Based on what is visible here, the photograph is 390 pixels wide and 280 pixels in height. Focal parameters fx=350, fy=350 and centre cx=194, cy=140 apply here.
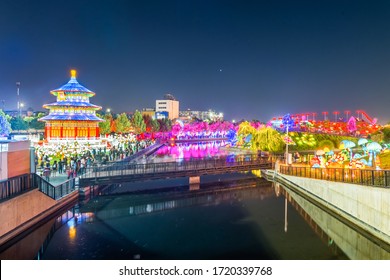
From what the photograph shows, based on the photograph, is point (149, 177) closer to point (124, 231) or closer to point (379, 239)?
point (124, 231)

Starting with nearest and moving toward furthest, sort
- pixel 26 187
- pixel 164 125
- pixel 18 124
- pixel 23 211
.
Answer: pixel 23 211 < pixel 26 187 < pixel 18 124 < pixel 164 125

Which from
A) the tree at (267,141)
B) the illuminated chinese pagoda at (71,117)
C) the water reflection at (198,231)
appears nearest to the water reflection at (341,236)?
the water reflection at (198,231)

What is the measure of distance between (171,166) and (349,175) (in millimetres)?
14594

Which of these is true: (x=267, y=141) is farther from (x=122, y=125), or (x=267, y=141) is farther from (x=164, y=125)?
(x=164, y=125)

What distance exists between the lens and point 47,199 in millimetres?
20109

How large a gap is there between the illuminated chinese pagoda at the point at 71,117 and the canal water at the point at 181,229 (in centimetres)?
2231

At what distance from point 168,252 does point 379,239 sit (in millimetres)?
9854

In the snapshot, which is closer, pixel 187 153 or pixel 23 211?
pixel 23 211

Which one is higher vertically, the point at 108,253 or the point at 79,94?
the point at 79,94

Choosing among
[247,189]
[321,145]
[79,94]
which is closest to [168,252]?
[247,189]

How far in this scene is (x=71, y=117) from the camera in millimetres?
49250

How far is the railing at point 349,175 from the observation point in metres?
17.0

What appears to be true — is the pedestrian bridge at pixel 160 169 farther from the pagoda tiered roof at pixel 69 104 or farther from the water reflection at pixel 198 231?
the pagoda tiered roof at pixel 69 104

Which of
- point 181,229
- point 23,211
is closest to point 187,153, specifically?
point 181,229
